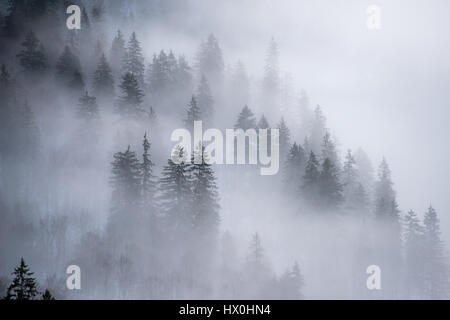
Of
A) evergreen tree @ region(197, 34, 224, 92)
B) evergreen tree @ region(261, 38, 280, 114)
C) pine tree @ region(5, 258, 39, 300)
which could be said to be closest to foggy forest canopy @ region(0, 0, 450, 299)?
evergreen tree @ region(197, 34, 224, 92)

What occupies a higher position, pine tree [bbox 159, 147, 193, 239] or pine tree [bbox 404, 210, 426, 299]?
pine tree [bbox 159, 147, 193, 239]

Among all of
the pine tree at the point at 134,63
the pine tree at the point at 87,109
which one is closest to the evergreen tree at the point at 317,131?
the pine tree at the point at 134,63

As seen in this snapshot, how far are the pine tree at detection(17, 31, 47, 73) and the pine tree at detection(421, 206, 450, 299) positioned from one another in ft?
143

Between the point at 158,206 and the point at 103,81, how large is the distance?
1874cm

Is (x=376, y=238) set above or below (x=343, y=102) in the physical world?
below

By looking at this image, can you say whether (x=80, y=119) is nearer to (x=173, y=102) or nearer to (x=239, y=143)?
(x=173, y=102)

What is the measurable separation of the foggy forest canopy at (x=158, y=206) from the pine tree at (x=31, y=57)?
14 cm

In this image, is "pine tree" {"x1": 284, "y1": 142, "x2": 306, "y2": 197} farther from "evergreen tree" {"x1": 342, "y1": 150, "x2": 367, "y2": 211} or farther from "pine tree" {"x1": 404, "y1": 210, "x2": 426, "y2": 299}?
"pine tree" {"x1": 404, "y1": 210, "x2": 426, "y2": 299}

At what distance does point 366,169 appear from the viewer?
48.9m

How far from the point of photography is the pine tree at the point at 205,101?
50.2 metres

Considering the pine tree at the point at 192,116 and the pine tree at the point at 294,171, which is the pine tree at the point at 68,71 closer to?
the pine tree at the point at 192,116

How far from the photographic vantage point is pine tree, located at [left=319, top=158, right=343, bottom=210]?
38.1m

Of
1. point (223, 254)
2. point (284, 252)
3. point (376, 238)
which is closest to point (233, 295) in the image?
point (223, 254)
